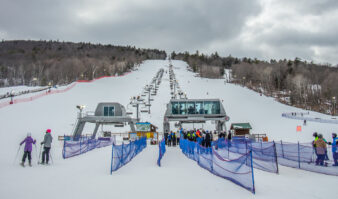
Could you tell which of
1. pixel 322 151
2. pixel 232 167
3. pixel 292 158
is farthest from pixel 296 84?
pixel 232 167

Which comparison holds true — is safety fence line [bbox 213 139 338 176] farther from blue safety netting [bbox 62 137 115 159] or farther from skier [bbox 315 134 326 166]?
blue safety netting [bbox 62 137 115 159]

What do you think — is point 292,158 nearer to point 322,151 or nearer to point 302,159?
point 302,159

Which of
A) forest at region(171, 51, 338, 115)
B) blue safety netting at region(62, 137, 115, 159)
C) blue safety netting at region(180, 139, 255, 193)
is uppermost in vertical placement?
forest at region(171, 51, 338, 115)

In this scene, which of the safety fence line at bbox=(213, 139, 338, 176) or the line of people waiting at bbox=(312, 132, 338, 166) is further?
the line of people waiting at bbox=(312, 132, 338, 166)

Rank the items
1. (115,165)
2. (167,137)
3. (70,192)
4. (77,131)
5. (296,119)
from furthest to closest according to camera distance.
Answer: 1. (296,119)
2. (77,131)
3. (167,137)
4. (115,165)
5. (70,192)

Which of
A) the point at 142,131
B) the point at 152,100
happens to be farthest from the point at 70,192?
the point at 152,100

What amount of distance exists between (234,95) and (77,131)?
48165mm

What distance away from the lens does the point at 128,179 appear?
30.7ft

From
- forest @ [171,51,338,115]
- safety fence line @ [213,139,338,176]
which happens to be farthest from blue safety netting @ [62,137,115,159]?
forest @ [171,51,338,115]

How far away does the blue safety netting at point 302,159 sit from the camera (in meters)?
12.0

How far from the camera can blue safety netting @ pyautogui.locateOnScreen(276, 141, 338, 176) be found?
39.2 ft

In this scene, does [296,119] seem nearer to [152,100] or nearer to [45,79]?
[152,100]

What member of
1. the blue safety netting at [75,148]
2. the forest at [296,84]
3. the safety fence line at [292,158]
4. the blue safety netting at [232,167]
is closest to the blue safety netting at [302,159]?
the safety fence line at [292,158]

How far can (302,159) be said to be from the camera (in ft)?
43.7
